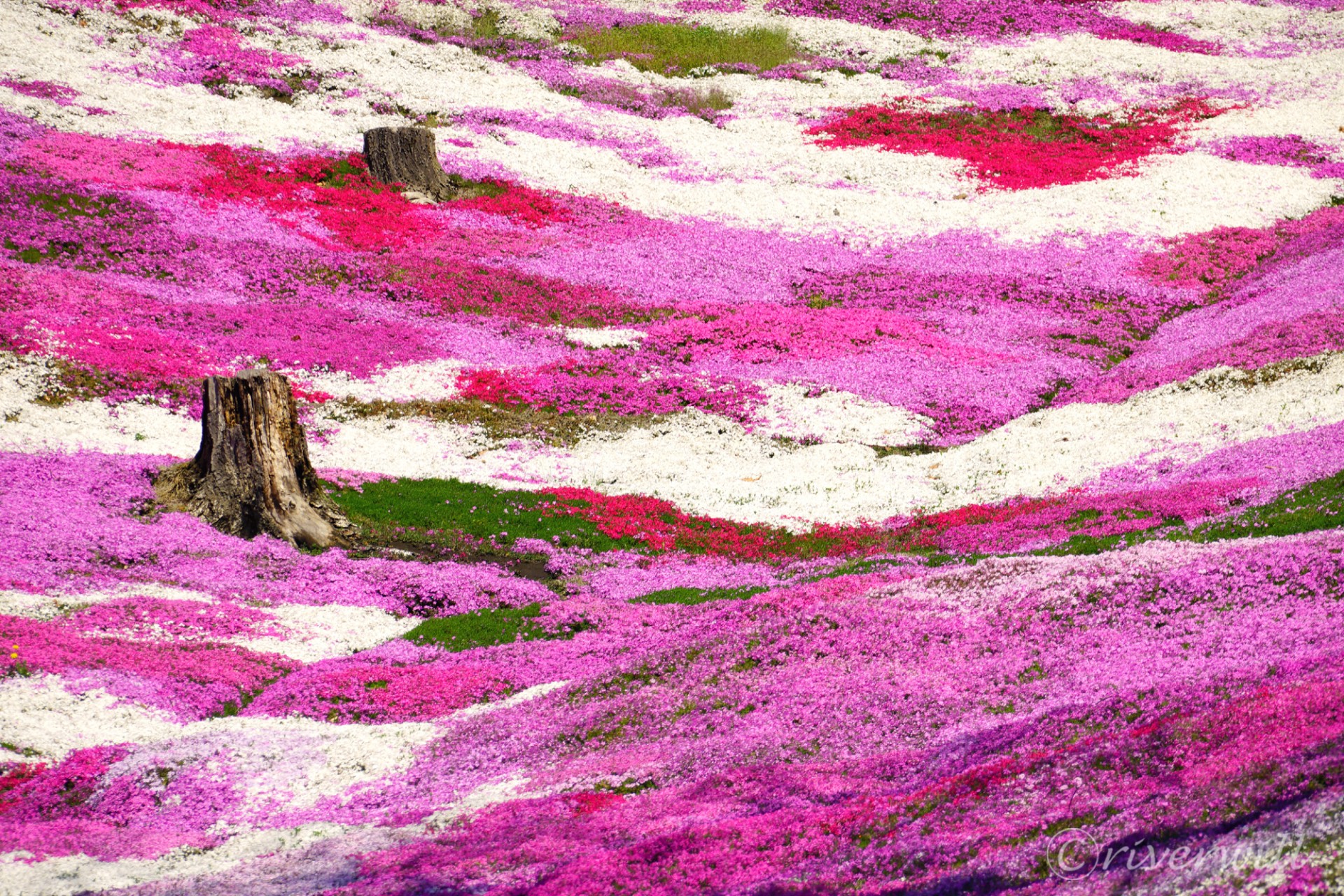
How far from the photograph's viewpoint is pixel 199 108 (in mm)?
55250

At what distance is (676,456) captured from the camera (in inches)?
1373

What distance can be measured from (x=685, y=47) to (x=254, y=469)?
193ft

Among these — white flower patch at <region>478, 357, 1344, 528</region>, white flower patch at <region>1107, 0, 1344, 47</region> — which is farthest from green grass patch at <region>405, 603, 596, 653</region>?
white flower patch at <region>1107, 0, 1344, 47</region>

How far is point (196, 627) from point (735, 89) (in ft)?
195

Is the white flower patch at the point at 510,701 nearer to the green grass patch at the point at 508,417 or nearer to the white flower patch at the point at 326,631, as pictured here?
the white flower patch at the point at 326,631

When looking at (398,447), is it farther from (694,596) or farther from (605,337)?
(694,596)

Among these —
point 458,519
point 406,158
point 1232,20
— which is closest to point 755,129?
point 406,158

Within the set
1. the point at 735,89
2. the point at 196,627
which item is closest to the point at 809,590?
the point at 196,627

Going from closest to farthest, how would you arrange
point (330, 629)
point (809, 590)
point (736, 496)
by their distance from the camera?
point (809, 590)
point (330, 629)
point (736, 496)

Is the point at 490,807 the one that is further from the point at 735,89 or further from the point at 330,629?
the point at 735,89

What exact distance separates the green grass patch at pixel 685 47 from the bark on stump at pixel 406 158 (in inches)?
1019

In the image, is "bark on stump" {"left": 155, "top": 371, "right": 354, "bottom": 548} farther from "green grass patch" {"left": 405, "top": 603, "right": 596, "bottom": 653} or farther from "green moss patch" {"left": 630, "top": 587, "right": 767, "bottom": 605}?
"green moss patch" {"left": 630, "top": 587, "right": 767, "bottom": 605}

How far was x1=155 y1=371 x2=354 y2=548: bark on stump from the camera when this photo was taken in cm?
2648

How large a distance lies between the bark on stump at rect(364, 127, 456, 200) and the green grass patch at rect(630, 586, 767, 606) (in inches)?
1305
